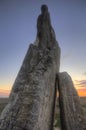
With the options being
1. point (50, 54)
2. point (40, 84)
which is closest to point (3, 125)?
point (40, 84)

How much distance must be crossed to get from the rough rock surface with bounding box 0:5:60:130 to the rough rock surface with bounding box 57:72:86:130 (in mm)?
618

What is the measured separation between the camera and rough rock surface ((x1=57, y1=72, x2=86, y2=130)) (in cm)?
1220

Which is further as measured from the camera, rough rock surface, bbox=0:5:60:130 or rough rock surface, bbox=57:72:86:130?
rough rock surface, bbox=57:72:86:130

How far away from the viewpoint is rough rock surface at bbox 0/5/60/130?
32.2 ft

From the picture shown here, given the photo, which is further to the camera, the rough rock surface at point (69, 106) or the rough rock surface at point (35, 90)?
the rough rock surface at point (69, 106)

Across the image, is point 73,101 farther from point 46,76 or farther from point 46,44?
point 46,44

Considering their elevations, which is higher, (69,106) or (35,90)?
(35,90)

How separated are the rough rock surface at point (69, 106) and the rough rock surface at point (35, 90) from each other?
0.62 m

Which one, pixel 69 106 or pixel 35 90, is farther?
pixel 69 106

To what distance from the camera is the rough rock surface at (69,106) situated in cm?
1220

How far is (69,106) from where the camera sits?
12.8m

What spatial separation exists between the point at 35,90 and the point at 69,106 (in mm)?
2981

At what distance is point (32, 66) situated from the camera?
11922 mm

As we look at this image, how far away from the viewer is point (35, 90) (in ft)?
35.2
